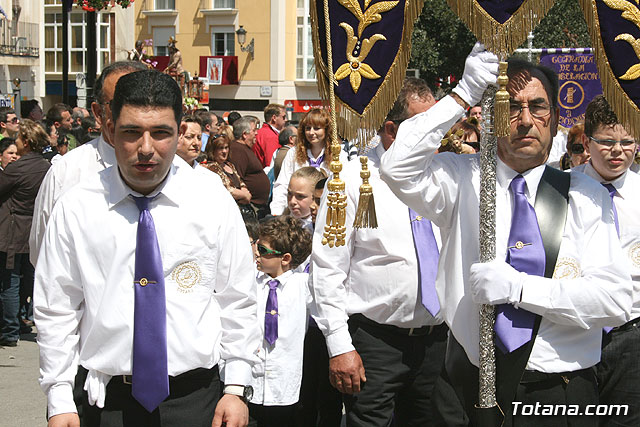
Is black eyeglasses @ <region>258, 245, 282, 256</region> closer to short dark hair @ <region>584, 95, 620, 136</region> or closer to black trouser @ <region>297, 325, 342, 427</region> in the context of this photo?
black trouser @ <region>297, 325, 342, 427</region>

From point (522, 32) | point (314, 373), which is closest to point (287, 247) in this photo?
point (314, 373)

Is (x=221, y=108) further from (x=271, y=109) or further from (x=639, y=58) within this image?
(x=639, y=58)

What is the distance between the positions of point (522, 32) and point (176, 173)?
1.48 m

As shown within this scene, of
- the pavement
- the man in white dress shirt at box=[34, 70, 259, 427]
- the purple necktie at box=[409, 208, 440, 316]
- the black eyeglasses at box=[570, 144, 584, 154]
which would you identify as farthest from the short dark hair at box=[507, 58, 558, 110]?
the pavement

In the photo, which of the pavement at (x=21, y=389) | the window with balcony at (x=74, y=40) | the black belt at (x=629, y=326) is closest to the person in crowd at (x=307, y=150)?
the pavement at (x=21, y=389)

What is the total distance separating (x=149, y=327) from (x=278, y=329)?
188 cm

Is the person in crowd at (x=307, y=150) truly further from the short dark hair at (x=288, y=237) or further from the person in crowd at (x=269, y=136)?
the person in crowd at (x=269, y=136)

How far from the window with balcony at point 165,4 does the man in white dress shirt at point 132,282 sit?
36.4 meters

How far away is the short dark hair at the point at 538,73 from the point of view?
3.54m

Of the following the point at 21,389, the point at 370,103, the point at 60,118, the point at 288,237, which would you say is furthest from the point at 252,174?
the point at 370,103

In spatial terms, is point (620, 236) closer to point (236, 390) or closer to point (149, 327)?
point (236, 390)

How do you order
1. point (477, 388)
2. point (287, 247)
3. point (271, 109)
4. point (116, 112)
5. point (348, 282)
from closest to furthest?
1. point (116, 112)
2. point (477, 388)
3. point (348, 282)
4. point (287, 247)
5. point (271, 109)

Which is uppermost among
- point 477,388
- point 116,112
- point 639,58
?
point 639,58

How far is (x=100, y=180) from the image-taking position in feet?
10.7
